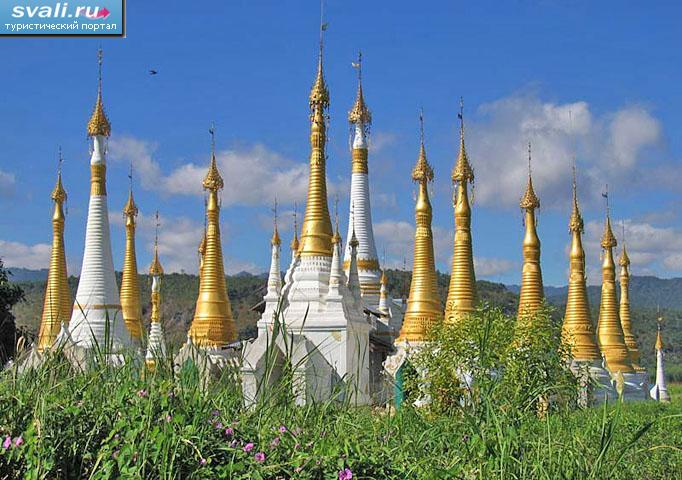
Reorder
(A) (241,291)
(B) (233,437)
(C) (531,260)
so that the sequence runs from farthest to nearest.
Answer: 1. (A) (241,291)
2. (C) (531,260)
3. (B) (233,437)

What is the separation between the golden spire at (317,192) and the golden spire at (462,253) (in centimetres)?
406

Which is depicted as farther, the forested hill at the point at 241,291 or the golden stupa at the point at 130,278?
the forested hill at the point at 241,291

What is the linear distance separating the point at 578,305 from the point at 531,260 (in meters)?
2.50

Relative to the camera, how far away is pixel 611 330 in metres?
34.2

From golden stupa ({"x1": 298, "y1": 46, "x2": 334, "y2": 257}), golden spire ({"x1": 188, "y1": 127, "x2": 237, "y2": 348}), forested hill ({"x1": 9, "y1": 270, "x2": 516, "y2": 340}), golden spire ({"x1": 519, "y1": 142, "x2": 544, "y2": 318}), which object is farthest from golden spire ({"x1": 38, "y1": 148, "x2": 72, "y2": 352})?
forested hill ({"x1": 9, "y1": 270, "x2": 516, "y2": 340})

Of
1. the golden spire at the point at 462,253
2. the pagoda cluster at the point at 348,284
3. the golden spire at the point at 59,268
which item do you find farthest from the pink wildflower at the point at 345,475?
the golden spire at the point at 59,268

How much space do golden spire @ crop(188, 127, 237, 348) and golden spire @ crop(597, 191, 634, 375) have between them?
1330 cm

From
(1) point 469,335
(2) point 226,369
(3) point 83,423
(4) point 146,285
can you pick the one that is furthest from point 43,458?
(4) point 146,285

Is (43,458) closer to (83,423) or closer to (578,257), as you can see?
(83,423)

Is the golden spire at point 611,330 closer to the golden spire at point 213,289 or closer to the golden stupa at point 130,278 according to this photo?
the golden spire at point 213,289

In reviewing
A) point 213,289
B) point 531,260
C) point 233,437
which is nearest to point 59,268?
point 213,289

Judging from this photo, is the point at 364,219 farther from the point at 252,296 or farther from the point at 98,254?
the point at 252,296

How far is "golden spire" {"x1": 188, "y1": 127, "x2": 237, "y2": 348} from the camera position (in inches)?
1281

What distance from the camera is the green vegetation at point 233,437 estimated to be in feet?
22.1
